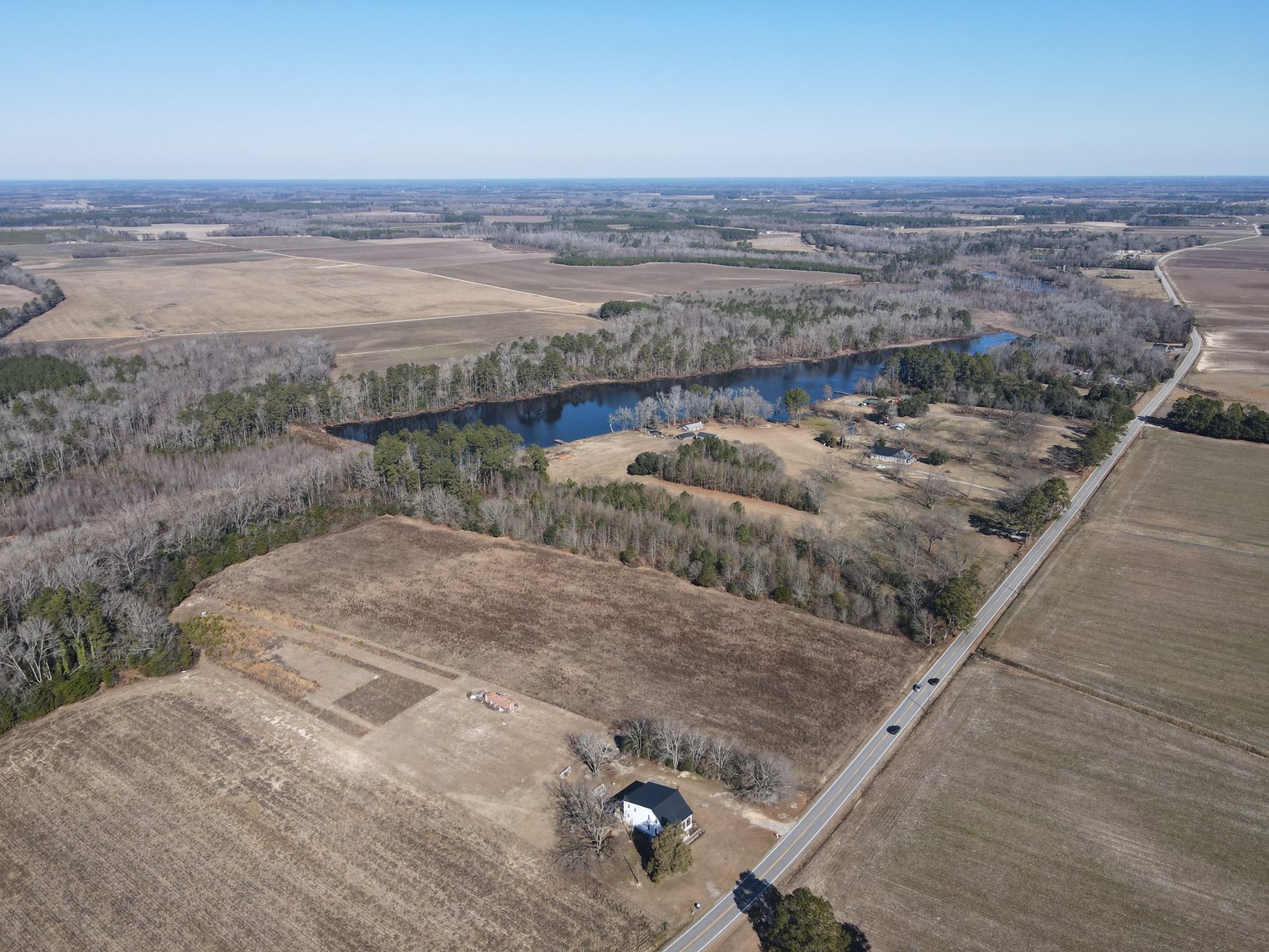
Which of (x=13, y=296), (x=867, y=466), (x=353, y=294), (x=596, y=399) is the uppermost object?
(x=13, y=296)

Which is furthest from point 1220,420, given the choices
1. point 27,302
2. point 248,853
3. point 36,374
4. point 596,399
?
point 27,302

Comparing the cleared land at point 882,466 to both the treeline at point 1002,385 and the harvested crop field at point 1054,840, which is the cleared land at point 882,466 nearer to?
the treeline at point 1002,385

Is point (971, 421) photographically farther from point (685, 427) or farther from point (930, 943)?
point (930, 943)

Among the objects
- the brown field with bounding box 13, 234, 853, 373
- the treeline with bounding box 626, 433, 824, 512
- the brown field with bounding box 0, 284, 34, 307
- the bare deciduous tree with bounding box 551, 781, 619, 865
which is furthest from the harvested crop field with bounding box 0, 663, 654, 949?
the brown field with bounding box 0, 284, 34, 307

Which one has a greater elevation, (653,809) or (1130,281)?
(1130,281)

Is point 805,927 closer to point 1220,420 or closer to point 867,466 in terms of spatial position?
point 867,466

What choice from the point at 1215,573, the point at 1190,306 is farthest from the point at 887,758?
the point at 1190,306
